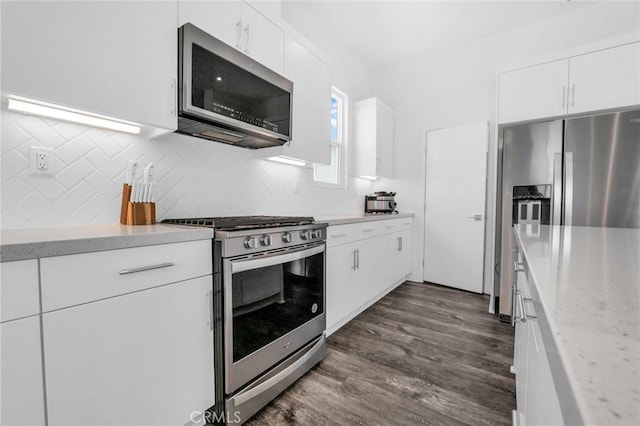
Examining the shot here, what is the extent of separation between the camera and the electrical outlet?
129 centimetres

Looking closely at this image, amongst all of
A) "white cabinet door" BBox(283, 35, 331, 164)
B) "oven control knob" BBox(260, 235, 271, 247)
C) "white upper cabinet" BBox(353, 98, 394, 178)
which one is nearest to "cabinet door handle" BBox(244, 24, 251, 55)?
"white cabinet door" BBox(283, 35, 331, 164)

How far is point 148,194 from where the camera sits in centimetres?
154

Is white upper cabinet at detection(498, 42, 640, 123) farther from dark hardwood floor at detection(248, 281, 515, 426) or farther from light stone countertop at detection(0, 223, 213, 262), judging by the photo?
light stone countertop at detection(0, 223, 213, 262)

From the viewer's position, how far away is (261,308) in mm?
1509

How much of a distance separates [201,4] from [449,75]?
128 inches

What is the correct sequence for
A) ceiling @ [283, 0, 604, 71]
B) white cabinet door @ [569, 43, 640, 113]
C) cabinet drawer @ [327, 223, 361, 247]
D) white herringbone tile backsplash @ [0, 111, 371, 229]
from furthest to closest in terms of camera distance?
ceiling @ [283, 0, 604, 71], white cabinet door @ [569, 43, 640, 113], cabinet drawer @ [327, 223, 361, 247], white herringbone tile backsplash @ [0, 111, 371, 229]

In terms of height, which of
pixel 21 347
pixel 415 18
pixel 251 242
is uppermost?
pixel 415 18

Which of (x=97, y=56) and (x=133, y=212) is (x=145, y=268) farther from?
(x=97, y=56)

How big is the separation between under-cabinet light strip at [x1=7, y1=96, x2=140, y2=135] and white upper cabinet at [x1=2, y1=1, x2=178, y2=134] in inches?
3.0

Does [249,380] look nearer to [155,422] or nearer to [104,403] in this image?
[155,422]

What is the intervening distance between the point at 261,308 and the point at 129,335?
0.60 meters

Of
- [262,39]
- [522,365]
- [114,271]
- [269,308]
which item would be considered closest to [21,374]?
[114,271]

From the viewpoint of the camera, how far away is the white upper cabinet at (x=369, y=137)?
3.57m

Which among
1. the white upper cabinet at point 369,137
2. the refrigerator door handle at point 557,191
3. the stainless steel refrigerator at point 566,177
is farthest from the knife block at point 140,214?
the refrigerator door handle at point 557,191
